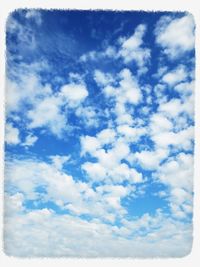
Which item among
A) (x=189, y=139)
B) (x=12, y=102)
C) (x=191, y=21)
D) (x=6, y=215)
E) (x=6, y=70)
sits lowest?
(x=6, y=215)

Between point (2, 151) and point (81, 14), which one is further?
point (81, 14)

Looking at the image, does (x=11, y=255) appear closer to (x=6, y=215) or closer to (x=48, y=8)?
(x=6, y=215)

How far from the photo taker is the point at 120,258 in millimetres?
2607

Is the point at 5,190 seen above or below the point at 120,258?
above

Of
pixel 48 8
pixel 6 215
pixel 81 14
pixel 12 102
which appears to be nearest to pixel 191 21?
pixel 81 14

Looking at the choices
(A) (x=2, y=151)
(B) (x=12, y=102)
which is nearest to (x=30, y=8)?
(B) (x=12, y=102)

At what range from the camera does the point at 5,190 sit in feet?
8.48

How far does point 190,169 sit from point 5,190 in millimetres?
1231

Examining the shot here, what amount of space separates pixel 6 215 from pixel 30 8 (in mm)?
1369

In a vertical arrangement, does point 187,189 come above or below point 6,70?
below

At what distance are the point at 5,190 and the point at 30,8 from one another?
3.95ft

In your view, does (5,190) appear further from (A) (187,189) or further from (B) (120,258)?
(A) (187,189)

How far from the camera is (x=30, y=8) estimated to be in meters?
2.61
